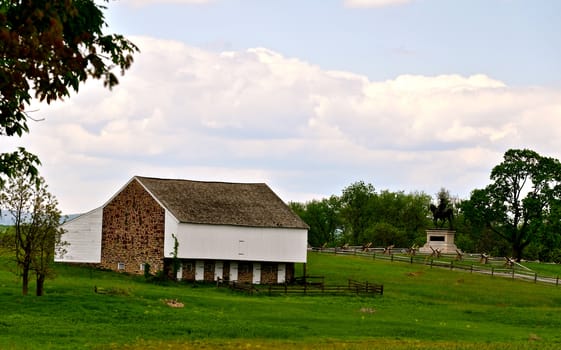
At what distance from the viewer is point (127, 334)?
3519 cm

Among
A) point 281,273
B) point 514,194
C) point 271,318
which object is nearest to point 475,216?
point 514,194

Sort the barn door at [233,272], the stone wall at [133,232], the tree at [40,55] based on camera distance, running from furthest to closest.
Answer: the barn door at [233,272]
the stone wall at [133,232]
the tree at [40,55]

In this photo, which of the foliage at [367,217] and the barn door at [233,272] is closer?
the barn door at [233,272]

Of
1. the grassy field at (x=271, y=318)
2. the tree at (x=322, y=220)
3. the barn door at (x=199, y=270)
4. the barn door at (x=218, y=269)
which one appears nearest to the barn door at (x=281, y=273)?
the barn door at (x=218, y=269)

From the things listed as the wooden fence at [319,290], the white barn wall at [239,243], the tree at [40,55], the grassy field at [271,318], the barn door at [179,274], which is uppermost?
the tree at [40,55]

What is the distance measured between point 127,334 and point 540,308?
3422 cm

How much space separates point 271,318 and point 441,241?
54.7 m

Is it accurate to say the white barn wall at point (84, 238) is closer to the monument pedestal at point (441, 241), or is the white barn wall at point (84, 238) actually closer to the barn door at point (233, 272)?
the barn door at point (233, 272)

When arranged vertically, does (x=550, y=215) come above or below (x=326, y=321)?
above

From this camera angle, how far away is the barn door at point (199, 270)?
6950 cm

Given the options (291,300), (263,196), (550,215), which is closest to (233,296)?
(291,300)

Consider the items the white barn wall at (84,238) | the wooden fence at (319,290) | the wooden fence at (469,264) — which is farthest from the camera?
the wooden fence at (469,264)

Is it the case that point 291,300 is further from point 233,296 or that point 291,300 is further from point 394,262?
point 394,262

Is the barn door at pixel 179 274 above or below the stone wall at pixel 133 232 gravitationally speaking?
below
